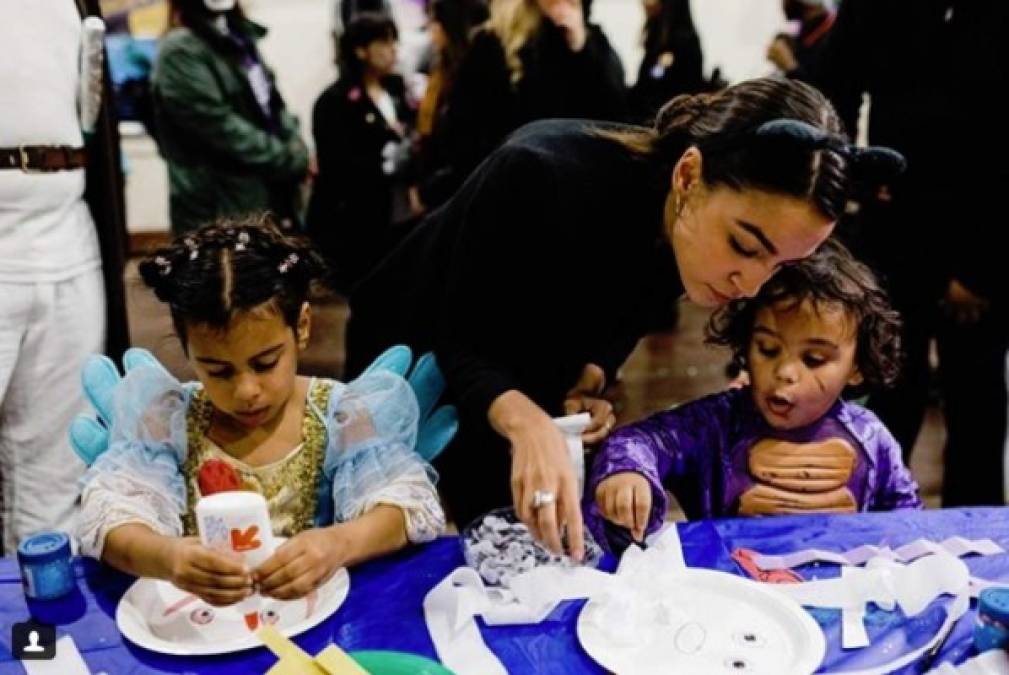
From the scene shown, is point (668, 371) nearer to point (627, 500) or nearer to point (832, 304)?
point (832, 304)

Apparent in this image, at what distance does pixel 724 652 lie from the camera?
1.19 meters

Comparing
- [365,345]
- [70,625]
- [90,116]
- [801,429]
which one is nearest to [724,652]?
[801,429]

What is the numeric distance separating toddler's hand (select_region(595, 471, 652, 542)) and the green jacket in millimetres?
2304

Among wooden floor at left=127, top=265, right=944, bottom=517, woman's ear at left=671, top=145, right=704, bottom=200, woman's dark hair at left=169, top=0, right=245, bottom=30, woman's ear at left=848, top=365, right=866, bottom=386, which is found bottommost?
wooden floor at left=127, top=265, right=944, bottom=517

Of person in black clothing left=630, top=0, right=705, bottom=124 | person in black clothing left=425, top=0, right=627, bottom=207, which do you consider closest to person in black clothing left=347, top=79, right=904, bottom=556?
person in black clothing left=425, top=0, right=627, bottom=207

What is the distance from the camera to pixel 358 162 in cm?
366

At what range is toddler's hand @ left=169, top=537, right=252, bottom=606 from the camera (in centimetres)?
113

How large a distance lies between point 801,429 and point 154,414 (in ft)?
3.22

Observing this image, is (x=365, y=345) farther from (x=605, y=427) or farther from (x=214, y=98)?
(x=214, y=98)

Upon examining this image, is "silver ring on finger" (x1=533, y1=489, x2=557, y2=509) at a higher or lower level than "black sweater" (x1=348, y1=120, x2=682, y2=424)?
lower

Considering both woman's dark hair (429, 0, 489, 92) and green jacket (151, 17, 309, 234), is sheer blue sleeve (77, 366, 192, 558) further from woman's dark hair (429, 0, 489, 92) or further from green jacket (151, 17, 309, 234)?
woman's dark hair (429, 0, 489, 92)

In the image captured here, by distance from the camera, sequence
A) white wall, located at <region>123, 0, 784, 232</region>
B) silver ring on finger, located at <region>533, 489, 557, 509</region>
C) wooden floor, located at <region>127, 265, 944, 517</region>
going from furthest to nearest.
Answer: white wall, located at <region>123, 0, 784, 232</region>
wooden floor, located at <region>127, 265, 944, 517</region>
silver ring on finger, located at <region>533, 489, 557, 509</region>

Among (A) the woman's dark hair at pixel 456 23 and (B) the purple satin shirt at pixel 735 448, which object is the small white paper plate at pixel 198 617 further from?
(A) the woman's dark hair at pixel 456 23

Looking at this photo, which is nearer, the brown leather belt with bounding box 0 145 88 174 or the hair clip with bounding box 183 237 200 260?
the hair clip with bounding box 183 237 200 260
